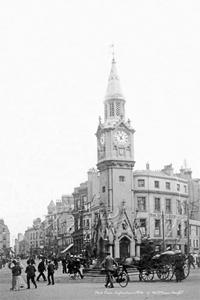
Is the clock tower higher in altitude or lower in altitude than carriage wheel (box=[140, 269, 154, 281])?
higher

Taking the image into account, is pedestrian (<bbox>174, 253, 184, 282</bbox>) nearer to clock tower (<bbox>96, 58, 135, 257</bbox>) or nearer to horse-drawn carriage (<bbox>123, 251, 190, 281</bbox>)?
horse-drawn carriage (<bbox>123, 251, 190, 281</bbox>)

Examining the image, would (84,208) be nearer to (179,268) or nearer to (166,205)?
(166,205)

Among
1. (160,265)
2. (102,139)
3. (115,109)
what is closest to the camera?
(160,265)

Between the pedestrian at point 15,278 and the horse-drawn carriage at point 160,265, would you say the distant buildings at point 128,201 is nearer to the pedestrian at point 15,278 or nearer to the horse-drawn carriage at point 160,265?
the horse-drawn carriage at point 160,265

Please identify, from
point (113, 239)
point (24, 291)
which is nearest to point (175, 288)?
point (24, 291)

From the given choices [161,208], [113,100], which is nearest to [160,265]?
[113,100]

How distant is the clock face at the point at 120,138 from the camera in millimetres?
66875

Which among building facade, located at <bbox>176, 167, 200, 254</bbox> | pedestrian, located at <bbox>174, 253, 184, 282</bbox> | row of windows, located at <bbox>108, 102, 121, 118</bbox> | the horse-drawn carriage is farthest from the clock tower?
pedestrian, located at <bbox>174, 253, 184, 282</bbox>

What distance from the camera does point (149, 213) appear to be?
231ft

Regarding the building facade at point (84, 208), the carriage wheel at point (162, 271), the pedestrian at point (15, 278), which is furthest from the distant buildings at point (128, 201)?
the pedestrian at point (15, 278)

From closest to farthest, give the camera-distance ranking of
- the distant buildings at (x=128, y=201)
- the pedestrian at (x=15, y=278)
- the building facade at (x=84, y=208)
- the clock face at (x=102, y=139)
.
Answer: the pedestrian at (x=15, y=278) < the distant buildings at (x=128, y=201) < the clock face at (x=102, y=139) < the building facade at (x=84, y=208)

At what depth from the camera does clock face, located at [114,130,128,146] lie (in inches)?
2633

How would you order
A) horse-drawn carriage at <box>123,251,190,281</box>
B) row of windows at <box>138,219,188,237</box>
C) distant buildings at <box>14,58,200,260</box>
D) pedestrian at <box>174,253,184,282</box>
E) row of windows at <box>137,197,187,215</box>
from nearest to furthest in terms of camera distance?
pedestrian at <box>174,253,184,282</box> → horse-drawn carriage at <box>123,251,190,281</box> → distant buildings at <box>14,58,200,260</box> → row of windows at <box>138,219,188,237</box> → row of windows at <box>137,197,187,215</box>

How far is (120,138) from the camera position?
220ft
